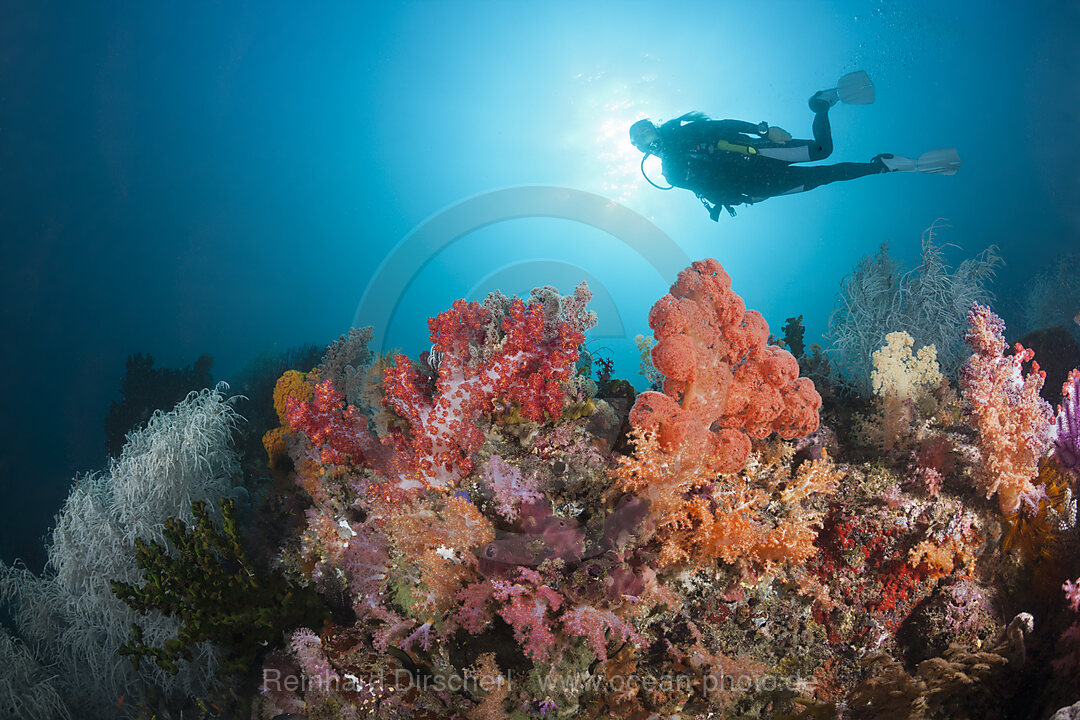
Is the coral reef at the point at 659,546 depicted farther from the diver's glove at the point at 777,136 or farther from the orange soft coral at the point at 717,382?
the diver's glove at the point at 777,136

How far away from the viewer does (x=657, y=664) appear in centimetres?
285

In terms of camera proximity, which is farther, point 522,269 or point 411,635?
point 522,269

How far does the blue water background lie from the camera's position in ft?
67.2

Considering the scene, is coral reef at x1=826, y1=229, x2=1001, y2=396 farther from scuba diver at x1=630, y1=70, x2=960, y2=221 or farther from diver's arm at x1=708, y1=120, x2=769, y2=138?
diver's arm at x1=708, y1=120, x2=769, y2=138

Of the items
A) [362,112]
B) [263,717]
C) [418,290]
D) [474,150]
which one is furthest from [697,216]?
[263,717]

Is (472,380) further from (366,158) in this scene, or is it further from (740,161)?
(366,158)

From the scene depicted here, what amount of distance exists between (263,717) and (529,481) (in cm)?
268

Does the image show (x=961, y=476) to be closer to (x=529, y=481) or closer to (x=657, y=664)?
(x=657, y=664)

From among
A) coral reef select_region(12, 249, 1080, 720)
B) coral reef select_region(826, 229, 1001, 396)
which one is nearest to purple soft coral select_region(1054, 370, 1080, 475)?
coral reef select_region(12, 249, 1080, 720)

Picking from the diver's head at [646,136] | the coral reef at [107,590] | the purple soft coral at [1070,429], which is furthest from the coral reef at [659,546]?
the diver's head at [646,136]

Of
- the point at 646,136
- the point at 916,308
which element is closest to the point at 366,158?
the point at 646,136

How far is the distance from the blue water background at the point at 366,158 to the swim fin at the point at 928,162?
7.54 m

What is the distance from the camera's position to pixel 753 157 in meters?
8.91

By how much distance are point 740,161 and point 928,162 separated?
Result: 4161 mm
